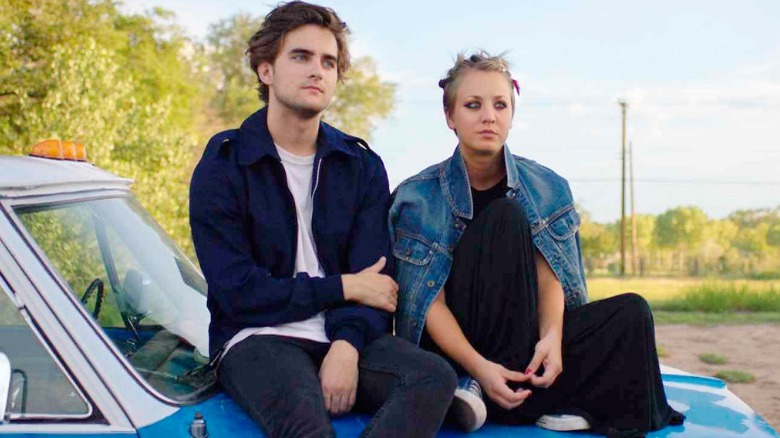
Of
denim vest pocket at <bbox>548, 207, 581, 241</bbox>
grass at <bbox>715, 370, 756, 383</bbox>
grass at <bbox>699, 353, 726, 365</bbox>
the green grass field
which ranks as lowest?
grass at <bbox>715, 370, 756, 383</bbox>

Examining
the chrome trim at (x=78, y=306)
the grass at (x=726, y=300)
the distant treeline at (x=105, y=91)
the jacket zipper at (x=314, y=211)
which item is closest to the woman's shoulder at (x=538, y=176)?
the jacket zipper at (x=314, y=211)

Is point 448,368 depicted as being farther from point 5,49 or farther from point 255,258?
point 5,49

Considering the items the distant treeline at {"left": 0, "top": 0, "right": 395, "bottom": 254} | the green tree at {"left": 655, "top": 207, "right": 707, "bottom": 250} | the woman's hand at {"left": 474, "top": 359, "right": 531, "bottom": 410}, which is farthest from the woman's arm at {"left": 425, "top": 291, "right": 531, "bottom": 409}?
the green tree at {"left": 655, "top": 207, "right": 707, "bottom": 250}

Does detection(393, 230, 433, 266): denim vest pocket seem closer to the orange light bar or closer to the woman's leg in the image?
the woman's leg

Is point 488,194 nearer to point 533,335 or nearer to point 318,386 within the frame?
point 533,335

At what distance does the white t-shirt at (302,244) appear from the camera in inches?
112

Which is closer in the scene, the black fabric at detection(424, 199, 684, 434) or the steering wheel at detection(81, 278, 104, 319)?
the black fabric at detection(424, 199, 684, 434)

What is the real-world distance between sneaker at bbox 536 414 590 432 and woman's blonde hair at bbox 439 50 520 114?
1.18 metres

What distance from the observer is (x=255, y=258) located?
9.77ft

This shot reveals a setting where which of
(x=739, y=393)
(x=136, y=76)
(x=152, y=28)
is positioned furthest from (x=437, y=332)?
(x=152, y=28)

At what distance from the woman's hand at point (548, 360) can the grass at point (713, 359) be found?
7973 mm

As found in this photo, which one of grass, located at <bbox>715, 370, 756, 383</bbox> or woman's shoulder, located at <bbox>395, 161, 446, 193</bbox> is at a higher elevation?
woman's shoulder, located at <bbox>395, 161, 446, 193</bbox>

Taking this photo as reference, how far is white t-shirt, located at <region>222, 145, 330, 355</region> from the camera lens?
2852 millimetres

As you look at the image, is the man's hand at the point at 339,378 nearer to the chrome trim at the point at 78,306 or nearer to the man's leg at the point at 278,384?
the man's leg at the point at 278,384
